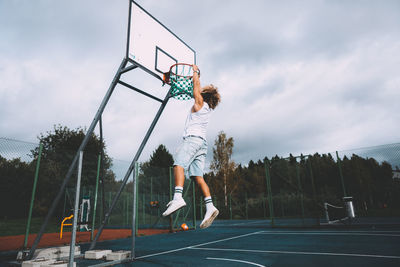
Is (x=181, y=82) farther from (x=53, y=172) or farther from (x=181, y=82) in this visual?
(x=53, y=172)

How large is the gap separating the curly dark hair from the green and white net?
0.99m

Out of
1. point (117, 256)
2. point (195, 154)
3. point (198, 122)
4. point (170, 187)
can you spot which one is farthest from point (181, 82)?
point (170, 187)

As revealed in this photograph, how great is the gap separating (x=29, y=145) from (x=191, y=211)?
802cm

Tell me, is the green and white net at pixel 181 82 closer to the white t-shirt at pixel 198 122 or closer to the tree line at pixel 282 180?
the white t-shirt at pixel 198 122

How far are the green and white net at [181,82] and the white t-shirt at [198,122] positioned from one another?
125cm

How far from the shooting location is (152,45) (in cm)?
451

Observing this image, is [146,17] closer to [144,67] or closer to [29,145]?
[144,67]

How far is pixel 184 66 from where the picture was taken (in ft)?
13.9

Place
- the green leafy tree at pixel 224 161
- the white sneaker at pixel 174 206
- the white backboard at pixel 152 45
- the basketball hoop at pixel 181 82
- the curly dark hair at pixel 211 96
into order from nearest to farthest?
1. the white sneaker at pixel 174 206
2. the curly dark hair at pixel 211 96
3. the basketball hoop at pixel 181 82
4. the white backboard at pixel 152 45
5. the green leafy tree at pixel 224 161

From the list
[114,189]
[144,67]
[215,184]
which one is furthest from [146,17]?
[215,184]

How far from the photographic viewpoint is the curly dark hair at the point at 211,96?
298cm

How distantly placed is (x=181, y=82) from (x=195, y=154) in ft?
5.81

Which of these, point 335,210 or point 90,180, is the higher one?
point 90,180

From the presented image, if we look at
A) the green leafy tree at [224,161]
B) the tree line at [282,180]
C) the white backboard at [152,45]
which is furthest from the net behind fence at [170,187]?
the green leafy tree at [224,161]
